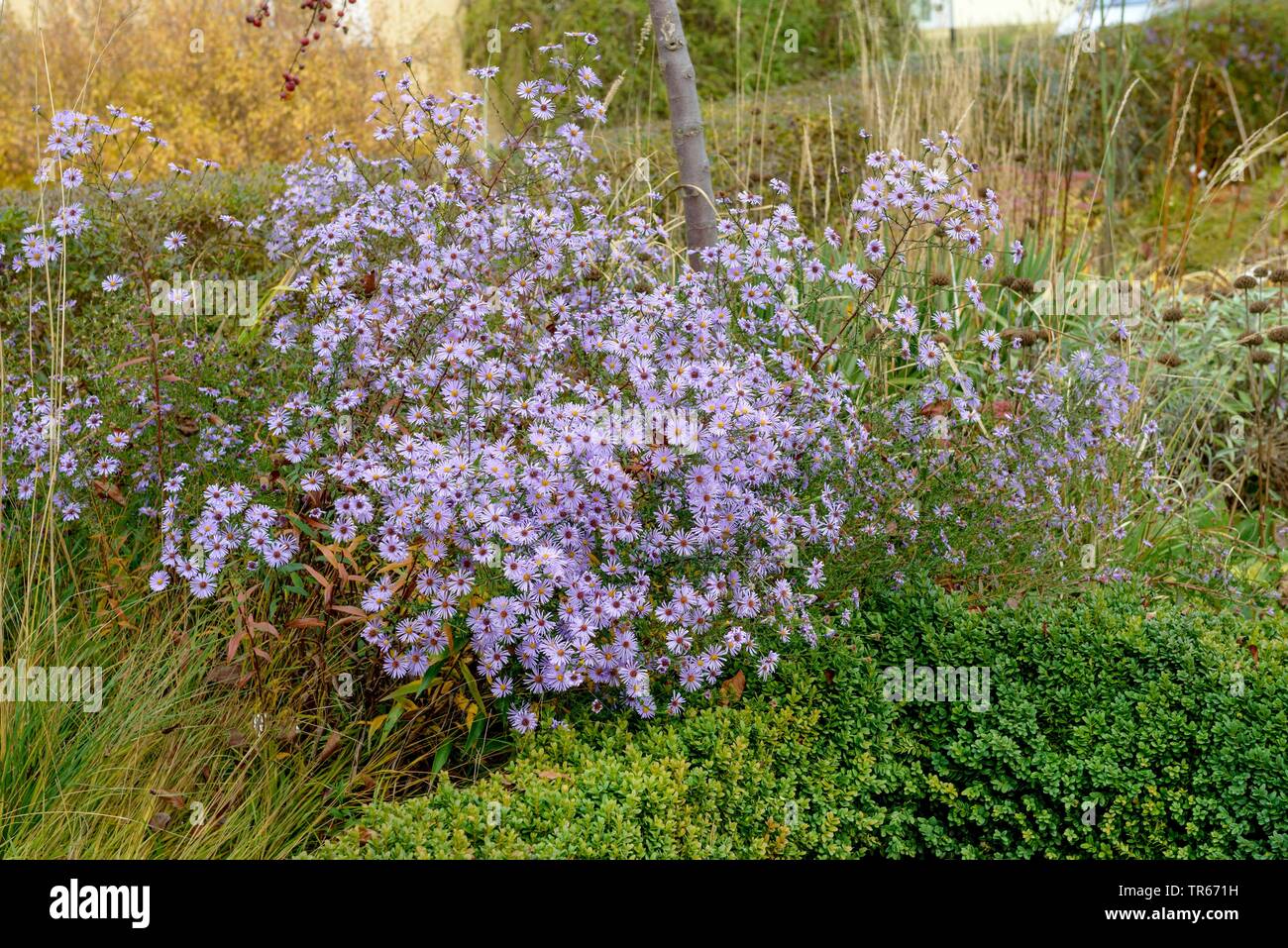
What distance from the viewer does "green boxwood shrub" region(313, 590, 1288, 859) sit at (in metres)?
2.73

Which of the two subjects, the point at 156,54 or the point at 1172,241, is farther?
the point at 156,54

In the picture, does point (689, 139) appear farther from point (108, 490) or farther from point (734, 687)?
point (108, 490)

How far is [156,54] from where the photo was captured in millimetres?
10844

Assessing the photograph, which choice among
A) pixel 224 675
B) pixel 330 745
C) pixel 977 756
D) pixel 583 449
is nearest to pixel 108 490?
pixel 224 675

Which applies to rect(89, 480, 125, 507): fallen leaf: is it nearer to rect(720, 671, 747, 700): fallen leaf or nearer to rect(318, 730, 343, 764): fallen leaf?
rect(318, 730, 343, 764): fallen leaf

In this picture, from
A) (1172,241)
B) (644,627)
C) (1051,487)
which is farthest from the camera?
(1172,241)

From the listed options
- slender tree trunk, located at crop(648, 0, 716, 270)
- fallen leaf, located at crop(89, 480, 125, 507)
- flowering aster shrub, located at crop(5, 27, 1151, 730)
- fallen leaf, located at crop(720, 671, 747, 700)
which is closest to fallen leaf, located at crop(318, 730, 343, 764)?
flowering aster shrub, located at crop(5, 27, 1151, 730)

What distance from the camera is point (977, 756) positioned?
3000 mm

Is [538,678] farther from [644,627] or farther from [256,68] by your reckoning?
[256,68]

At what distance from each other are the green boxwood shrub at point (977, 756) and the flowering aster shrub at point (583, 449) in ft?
0.52

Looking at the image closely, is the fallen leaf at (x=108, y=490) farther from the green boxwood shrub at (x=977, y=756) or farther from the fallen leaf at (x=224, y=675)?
the green boxwood shrub at (x=977, y=756)

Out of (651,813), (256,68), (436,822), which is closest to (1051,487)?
(651,813)

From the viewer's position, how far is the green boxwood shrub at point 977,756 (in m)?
2.73
